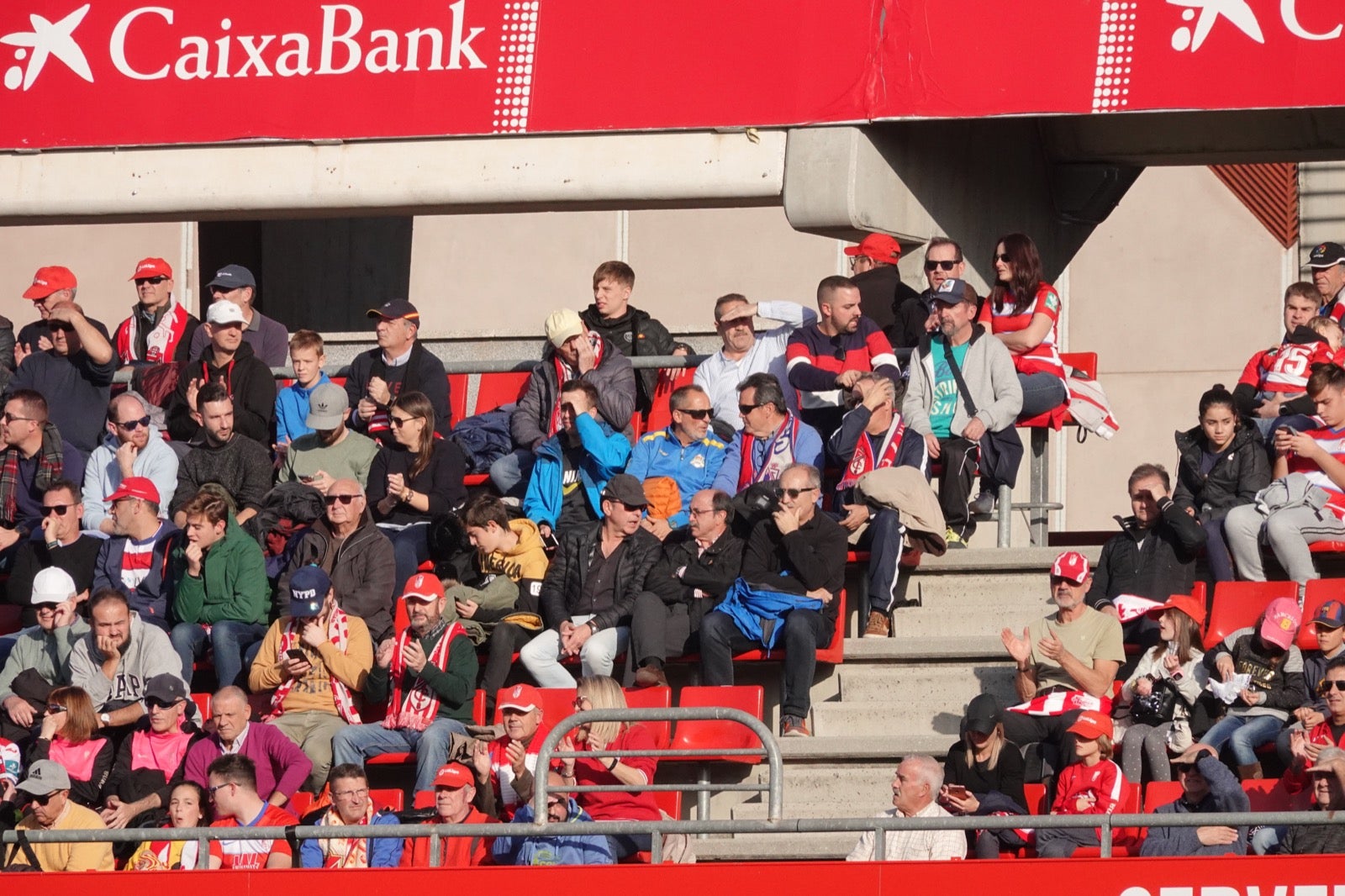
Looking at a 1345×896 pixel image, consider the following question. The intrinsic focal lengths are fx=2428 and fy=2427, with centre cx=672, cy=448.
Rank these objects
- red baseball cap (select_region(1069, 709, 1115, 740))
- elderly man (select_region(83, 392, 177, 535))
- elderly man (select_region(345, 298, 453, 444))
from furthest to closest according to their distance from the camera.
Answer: elderly man (select_region(345, 298, 453, 444))
elderly man (select_region(83, 392, 177, 535))
red baseball cap (select_region(1069, 709, 1115, 740))

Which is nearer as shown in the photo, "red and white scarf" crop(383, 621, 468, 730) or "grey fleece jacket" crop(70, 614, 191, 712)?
"red and white scarf" crop(383, 621, 468, 730)

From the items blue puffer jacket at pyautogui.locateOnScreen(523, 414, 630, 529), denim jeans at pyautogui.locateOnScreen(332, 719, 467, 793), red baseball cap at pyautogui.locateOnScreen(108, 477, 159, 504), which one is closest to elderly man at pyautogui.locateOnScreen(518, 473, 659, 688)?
blue puffer jacket at pyautogui.locateOnScreen(523, 414, 630, 529)

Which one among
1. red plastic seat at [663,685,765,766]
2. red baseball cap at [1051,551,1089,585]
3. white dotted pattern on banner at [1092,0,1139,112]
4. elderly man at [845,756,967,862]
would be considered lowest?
elderly man at [845,756,967,862]

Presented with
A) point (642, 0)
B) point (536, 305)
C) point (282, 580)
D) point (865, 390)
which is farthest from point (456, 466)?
point (536, 305)

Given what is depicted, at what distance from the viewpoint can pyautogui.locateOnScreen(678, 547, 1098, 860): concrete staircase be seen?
1127 centimetres

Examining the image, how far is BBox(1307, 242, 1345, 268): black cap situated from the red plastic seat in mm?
4061

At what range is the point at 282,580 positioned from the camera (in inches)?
482

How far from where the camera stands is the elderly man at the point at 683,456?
12.6 m

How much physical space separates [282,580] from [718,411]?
262 centimetres

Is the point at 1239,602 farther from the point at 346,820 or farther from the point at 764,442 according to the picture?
the point at 346,820

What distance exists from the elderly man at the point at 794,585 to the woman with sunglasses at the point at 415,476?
1836 millimetres

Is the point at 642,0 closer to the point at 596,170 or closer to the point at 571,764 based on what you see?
the point at 596,170

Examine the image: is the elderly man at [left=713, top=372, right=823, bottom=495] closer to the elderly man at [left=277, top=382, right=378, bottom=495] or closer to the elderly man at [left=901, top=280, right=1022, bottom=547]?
the elderly man at [left=901, top=280, right=1022, bottom=547]

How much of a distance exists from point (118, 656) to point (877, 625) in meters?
3.75
